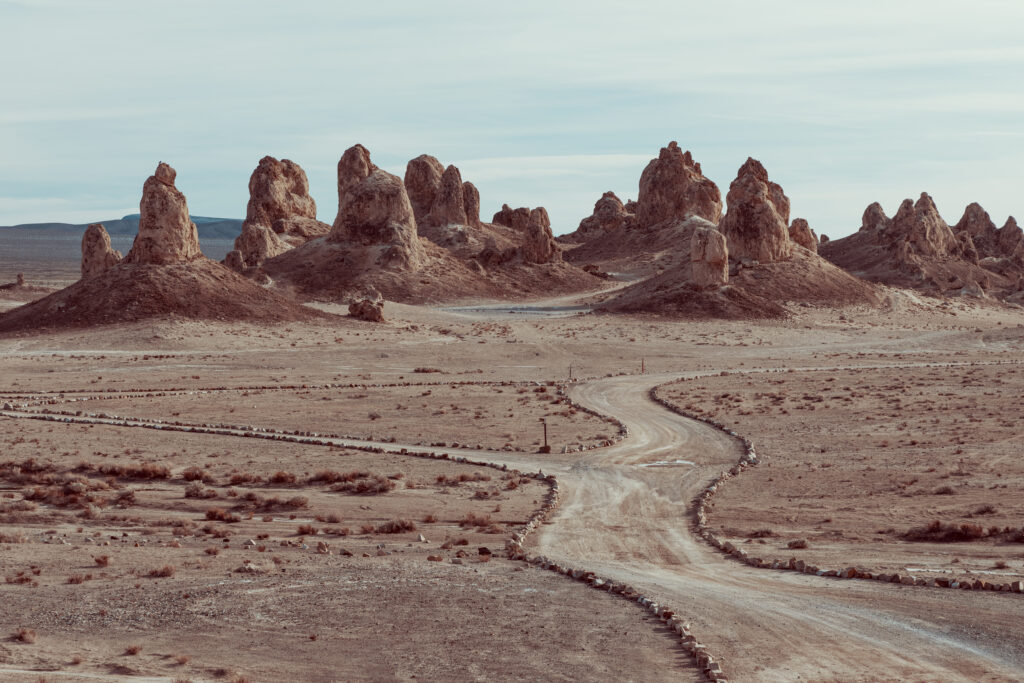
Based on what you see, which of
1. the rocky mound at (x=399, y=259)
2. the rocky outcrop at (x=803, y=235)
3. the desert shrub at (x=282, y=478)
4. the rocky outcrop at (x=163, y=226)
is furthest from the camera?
the rocky outcrop at (x=803, y=235)

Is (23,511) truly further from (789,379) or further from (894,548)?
(789,379)

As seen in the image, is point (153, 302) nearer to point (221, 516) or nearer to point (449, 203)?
point (221, 516)

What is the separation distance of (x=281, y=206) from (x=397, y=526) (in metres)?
103

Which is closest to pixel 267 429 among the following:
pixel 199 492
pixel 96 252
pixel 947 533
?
pixel 199 492

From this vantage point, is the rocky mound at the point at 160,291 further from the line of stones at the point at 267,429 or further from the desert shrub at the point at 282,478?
the desert shrub at the point at 282,478

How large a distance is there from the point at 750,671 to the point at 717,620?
87.8 inches

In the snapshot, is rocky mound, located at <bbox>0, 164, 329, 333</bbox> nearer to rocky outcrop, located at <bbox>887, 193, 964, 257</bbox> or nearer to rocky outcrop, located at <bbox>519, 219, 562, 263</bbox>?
rocky outcrop, located at <bbox>519, 219, 562, 263</bbox>

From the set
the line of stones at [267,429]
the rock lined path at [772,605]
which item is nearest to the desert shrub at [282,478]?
the line of stones at [267,429]

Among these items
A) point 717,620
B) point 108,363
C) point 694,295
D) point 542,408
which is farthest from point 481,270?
point 717,620

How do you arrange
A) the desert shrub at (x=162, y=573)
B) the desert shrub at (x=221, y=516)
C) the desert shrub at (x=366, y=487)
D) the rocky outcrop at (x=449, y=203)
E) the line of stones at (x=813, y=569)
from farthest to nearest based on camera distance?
1. the rocky outcrop at (x=449, y=203)
2. the desert shrub at (x=366, y=487)
3. the desert shrub at (x=221, y=516)
4. the desert shrub at (x=162, y=573)
5. the line of stones at (x=813, y=569)

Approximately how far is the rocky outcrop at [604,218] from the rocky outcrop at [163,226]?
79.1 m

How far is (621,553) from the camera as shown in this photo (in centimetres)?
2203

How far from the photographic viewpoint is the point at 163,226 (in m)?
74.8

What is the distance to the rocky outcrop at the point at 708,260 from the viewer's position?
8825 cm
